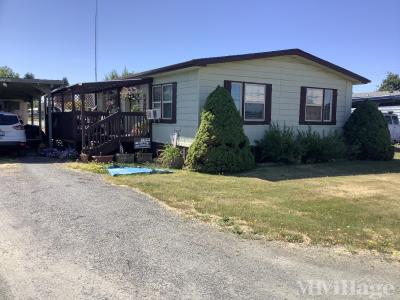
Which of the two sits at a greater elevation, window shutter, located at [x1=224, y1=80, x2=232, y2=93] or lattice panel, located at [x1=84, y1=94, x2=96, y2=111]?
window shutter, located at [x1=224, y1=80, x2=232, y2=93]

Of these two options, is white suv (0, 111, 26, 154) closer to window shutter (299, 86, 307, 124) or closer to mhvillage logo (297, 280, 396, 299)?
window shutter (299, 86, 307, 124)

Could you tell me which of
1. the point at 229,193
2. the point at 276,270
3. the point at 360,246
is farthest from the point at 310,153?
the point at 276,270

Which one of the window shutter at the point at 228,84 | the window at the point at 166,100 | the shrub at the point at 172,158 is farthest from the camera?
the window at the point at 166,100

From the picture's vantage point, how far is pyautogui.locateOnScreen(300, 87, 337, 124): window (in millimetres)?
14469

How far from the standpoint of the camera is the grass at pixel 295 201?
5.91 meters

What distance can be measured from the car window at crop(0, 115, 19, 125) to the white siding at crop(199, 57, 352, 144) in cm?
667

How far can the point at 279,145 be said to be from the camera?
1296 cm

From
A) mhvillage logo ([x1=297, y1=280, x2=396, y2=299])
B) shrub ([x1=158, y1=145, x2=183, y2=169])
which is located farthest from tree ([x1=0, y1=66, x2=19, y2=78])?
mhvillage logo ([x1=297, y1=280, x2=396, y2=299])

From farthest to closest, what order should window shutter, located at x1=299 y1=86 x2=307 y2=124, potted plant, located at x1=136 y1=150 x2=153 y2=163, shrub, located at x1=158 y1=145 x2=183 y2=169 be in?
1. window shutter, located at x1=299 y1=86 x2=307 y2=124
2. potted plant, located at x1=136 y1=150 x2=153 y2=163
3. shrub, located at x1=158 y1=145 x2=183 y2=169

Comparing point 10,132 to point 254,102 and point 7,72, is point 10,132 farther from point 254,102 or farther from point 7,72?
point 7,72

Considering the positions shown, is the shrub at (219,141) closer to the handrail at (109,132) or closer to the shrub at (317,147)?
the shrub at (317,147)

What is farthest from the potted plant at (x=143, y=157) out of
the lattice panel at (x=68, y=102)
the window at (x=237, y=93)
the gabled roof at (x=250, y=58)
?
the lattice panel at (x=68, y=102)

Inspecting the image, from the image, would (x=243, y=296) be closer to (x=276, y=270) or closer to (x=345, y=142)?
(x=276, y=270)

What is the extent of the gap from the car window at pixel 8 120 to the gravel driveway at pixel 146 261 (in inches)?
310
